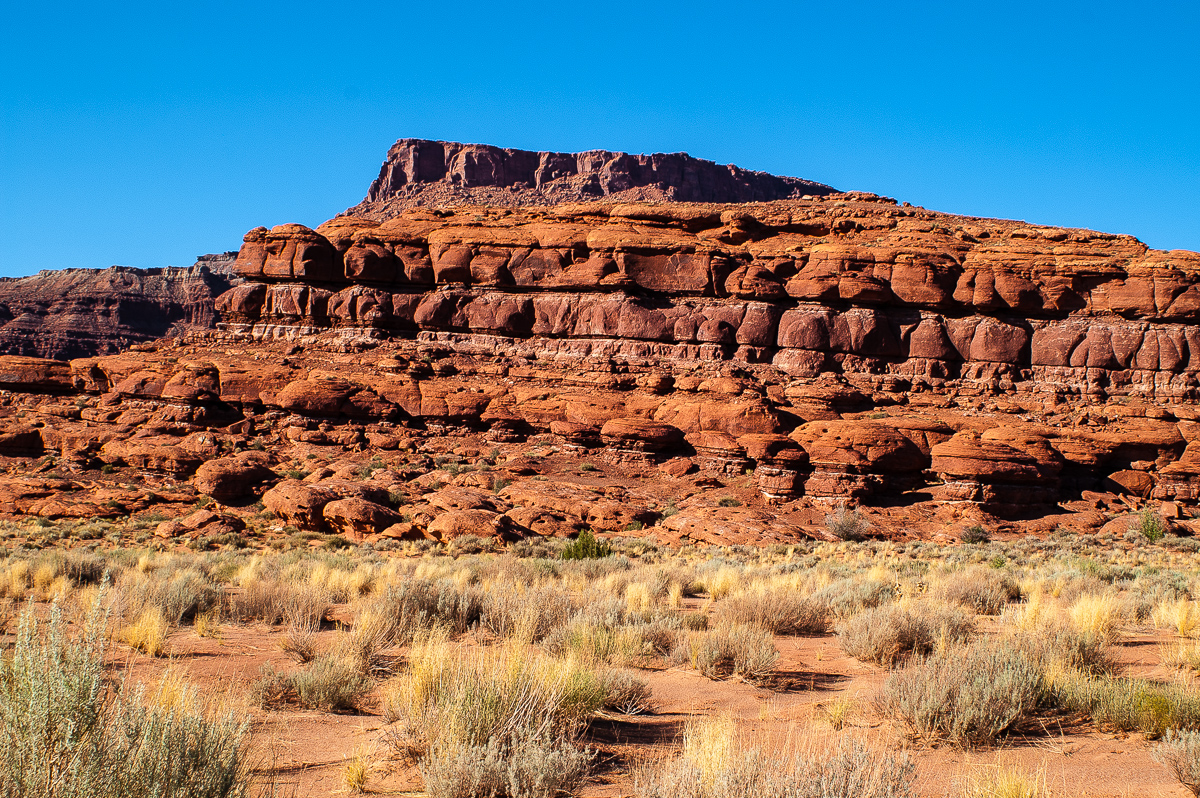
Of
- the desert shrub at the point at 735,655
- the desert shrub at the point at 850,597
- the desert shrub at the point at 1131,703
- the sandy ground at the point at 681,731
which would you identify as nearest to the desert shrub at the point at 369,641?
the sandy ground at the point at 681,731

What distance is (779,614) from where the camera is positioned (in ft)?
27.3

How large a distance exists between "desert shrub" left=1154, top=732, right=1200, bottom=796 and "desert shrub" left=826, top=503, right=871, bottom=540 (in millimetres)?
20789

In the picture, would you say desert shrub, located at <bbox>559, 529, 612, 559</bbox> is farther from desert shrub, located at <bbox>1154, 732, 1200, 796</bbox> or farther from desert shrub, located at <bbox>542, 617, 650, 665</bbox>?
desert shrub, located at <bbox>1154, 732, 1200, 796</bbox>

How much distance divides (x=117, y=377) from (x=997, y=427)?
44.0 meters

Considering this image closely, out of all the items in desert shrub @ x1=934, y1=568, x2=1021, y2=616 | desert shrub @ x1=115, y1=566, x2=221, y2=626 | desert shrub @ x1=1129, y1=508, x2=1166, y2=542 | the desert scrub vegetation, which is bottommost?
desert shrub @ x1=1129, y1=508, x2=1166, y2=542

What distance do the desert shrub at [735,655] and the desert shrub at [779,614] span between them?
1218mm

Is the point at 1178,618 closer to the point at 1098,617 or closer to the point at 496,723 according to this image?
the point at 1098,617

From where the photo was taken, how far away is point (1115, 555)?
2014 cm

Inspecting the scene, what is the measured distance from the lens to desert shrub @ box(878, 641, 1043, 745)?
466 centimetres

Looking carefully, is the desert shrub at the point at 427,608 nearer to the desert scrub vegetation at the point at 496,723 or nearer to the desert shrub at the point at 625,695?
the desert scrub vegetation at the point at 496,723

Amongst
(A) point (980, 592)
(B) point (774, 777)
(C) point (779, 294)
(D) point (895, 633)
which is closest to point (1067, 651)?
(D) point (895, 633)

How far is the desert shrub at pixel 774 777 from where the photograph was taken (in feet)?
10.0

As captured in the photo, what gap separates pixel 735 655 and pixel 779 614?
1945mm

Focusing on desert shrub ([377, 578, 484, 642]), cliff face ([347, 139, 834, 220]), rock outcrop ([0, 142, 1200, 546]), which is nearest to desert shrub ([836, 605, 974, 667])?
desert shrub ([377, 578, 484, 642])
